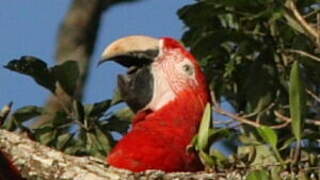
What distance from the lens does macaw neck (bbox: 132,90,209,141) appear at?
3400 millimetres

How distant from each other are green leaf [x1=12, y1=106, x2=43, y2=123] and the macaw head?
26 cm

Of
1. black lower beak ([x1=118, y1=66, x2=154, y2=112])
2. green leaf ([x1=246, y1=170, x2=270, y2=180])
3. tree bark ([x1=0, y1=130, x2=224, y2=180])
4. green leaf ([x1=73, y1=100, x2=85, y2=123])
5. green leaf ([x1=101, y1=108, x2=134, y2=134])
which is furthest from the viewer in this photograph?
black lower beak ([x1=118, y1=66, x2=154, y2=112])

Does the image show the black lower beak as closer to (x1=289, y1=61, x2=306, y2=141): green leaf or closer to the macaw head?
the macaw head

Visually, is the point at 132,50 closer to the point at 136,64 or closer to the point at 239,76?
the point at 136,64

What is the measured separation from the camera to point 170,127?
341 centimetres

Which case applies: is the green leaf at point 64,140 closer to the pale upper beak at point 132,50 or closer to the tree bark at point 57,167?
the pale upper beak at point 132,50

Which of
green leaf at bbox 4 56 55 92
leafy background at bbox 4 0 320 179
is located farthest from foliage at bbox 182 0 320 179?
green leaf at bbox 4 56 55 92

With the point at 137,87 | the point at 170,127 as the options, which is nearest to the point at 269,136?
the point at 170,127

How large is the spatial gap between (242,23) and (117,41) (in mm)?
510

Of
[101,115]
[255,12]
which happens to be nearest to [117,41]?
[101,115]

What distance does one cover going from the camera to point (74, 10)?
4.80 meters

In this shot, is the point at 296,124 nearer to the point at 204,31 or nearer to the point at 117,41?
the point at 117,41

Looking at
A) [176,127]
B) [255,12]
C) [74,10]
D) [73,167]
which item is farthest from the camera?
[74,10]

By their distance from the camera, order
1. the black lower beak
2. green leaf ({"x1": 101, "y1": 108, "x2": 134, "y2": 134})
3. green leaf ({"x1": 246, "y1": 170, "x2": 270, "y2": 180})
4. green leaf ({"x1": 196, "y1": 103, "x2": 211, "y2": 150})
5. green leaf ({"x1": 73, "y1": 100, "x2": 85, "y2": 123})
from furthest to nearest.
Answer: the black lower beak → green leaf ({"x1": 101, "y1": 108, "x2": 134, "y2": 134}) → green leaf ({"x1": 73, "y1": 100, "x2": 85, "y2": 123}) → green leaf ({"x1": 196, "y1": 103, "x2": 211, "y2": 150}) → green leaf ({"x1": 246, "y1": 170, "x2": 270, "y2": 180})
